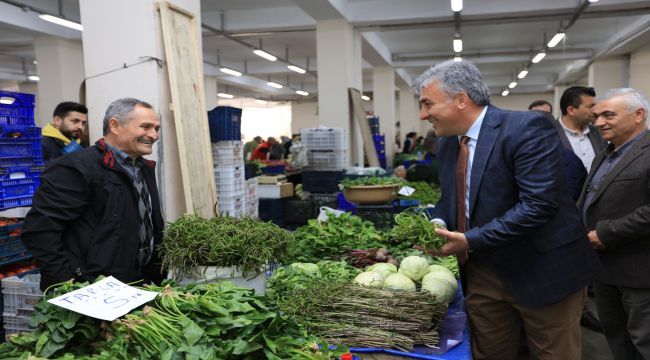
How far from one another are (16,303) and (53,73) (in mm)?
8772

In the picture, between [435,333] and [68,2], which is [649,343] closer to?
[435,333]

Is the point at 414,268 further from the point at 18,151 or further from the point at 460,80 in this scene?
the point at 18,151

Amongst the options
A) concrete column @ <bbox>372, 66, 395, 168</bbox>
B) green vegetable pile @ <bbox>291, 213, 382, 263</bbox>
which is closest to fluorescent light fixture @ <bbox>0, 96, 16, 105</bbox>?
green vegetable pile @ <bbox>291, 213, 382, 263</bbox>

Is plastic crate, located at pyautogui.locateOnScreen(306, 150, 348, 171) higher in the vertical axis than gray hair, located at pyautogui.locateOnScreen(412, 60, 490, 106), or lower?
lower

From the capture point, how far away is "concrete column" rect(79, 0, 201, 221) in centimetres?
388

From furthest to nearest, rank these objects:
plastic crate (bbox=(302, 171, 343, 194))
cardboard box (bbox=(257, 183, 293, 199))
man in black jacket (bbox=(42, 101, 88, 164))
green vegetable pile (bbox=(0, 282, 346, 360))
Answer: plastic crate (bbox=(302, 171, 343, 194)) < cardboard box (bbox=(257, 183, 293, 199)) < man in black jacket (bbox=(42, 101, 88, 164)) < green vegetable pile (bbox=(0, 282, 346, 360))

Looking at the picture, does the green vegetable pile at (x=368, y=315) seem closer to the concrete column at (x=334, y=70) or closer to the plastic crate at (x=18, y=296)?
the plastic crate at (x=18, y=296)

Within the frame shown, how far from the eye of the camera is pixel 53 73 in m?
10.5

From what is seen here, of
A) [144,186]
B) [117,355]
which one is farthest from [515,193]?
[144,186]

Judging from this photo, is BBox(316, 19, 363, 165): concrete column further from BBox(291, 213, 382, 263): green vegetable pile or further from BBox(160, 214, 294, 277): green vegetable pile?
BBox(160, 214, 294, 277): green vegetable pile

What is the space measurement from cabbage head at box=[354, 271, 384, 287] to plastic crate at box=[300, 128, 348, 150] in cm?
541

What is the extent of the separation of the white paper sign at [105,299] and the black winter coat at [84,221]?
0.65 m

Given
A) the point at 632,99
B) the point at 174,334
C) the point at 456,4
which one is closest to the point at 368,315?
the point at 174,334

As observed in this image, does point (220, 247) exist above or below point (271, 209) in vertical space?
above
